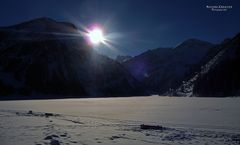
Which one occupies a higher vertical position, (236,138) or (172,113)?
(172,113)

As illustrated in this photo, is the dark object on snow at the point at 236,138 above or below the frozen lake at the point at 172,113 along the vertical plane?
below

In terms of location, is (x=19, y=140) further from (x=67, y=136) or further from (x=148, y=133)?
(x=148, y=133)

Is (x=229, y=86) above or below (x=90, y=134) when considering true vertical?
above

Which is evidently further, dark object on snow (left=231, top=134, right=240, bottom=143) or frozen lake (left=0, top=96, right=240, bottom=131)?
frozen lake (left=0, top=96, right=240, bottom=131)

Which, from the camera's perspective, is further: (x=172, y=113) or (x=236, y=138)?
(x=172, y=113)

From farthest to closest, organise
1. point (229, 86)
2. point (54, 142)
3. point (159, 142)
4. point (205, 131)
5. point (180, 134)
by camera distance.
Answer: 1. point (229, 86)
2. point (205, 131)
3. point (180, 134)
4. point (159, 142)
5. point (54, 142)

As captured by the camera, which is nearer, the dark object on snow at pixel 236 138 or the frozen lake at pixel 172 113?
the dark object on snow at pixel 236 138

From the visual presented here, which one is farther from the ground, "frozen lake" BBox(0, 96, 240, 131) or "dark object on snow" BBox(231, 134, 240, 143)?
"frozen lake" BBox(0, 96, 240, 131)

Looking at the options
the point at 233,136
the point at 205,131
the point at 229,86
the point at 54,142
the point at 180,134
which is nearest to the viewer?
the point at 54,142

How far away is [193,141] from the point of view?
1791 centimetres

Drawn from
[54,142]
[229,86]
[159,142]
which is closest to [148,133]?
[159,142]

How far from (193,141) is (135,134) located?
14.5ft

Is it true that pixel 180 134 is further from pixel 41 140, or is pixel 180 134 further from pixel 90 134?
pixel 41 140

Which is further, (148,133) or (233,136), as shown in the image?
(148,133)
